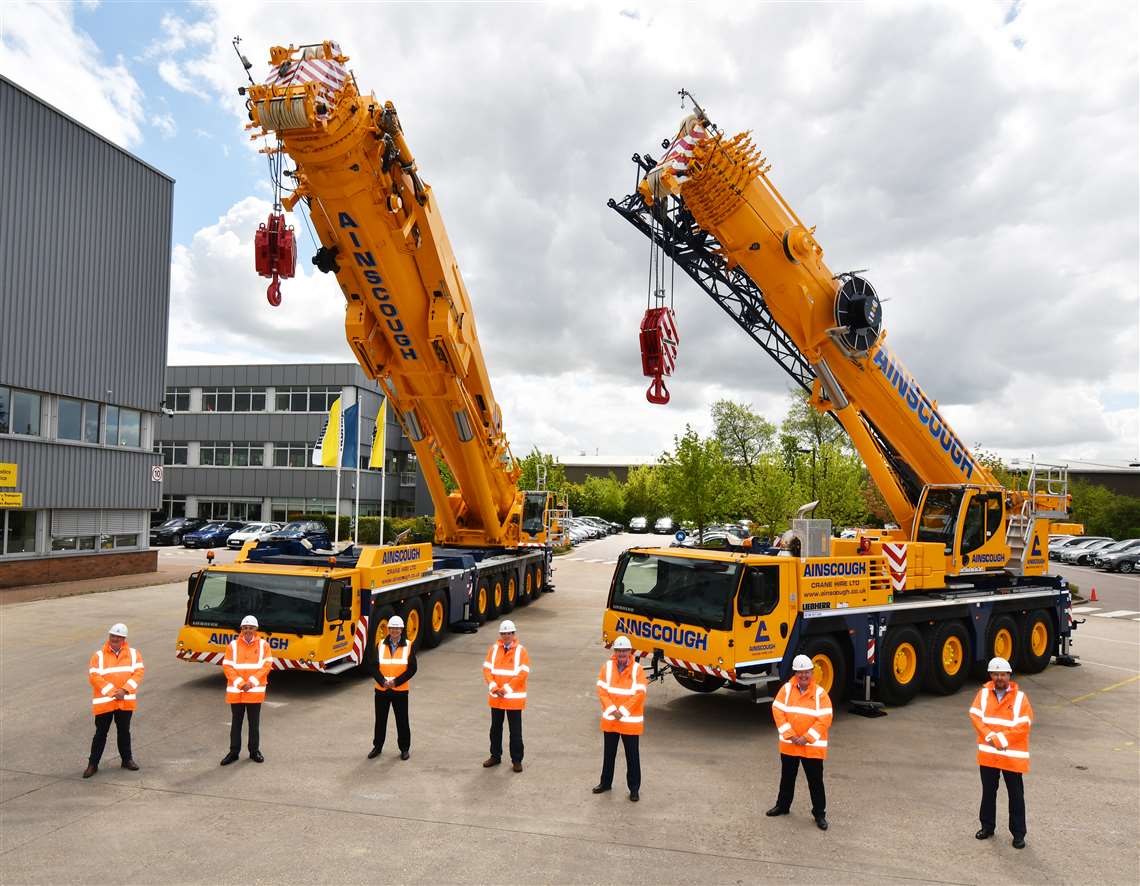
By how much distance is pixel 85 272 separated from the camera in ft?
77.9

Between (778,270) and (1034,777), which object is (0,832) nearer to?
(1034,777)

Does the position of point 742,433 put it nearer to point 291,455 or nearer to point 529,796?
point 291,455

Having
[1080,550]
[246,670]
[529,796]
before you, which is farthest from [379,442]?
[1080,550]

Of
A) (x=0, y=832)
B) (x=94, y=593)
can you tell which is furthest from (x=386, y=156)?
(x=94, y=593)

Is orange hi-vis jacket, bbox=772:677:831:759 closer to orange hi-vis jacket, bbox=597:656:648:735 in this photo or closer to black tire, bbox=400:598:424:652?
orange hi-vis jacket, bbox=597:656:648:735

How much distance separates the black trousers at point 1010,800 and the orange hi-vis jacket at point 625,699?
290 cm

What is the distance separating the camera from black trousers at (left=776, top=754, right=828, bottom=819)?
22.2 ft

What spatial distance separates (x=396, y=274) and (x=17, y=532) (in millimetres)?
16214

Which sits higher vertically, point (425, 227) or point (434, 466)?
point (425, 227)

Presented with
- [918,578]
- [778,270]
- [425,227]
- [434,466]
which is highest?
[425,227]

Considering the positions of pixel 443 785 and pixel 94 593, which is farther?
pixel 94 593

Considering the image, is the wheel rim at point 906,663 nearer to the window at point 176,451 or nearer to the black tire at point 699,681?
the black tire at point 699,681

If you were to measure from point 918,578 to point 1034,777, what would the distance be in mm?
3719

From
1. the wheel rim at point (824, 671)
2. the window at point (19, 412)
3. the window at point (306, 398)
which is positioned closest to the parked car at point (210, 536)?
the window at point (306, 398)
